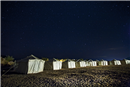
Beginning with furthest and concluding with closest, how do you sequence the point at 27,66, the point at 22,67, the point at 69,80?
the point at 22,67 → the point at 27,66 → the point at 69,80

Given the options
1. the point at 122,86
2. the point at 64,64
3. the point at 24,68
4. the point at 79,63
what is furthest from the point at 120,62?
the point at 24,68

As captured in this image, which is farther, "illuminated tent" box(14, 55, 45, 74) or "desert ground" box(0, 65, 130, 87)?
"illuminated tent" box(14, 55, 45, 74)

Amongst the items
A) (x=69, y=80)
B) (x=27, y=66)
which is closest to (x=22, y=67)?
(x=27, y=66)

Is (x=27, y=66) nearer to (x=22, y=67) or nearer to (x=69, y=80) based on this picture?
(x=22, y=67)

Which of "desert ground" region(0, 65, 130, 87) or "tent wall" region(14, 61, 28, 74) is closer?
"desert ground" region(0, 65, 130, 87)

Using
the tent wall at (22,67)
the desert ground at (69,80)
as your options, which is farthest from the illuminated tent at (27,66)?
the desert ground at (69,80)

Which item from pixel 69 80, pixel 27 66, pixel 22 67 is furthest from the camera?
pixel 22 67

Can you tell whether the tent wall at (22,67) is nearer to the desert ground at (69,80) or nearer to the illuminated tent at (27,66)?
the illuminated tent at (27,66)

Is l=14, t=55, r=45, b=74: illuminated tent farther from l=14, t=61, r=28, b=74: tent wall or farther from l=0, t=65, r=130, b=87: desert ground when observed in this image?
l=0, t=65, r=130, b=87: desert ground

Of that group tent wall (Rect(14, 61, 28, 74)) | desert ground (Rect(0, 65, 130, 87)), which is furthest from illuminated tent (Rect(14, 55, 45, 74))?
desert ground (Rect(0, 65, 130, 87))

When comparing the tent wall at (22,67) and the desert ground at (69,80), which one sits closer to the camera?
the desert ground at (69,80)

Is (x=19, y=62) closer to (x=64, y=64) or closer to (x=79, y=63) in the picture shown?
(x=64, y=64)

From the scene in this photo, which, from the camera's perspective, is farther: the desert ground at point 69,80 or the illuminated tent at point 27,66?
the illuminated tent at point 27,66

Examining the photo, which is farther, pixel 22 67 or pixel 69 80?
pixel 22 67
